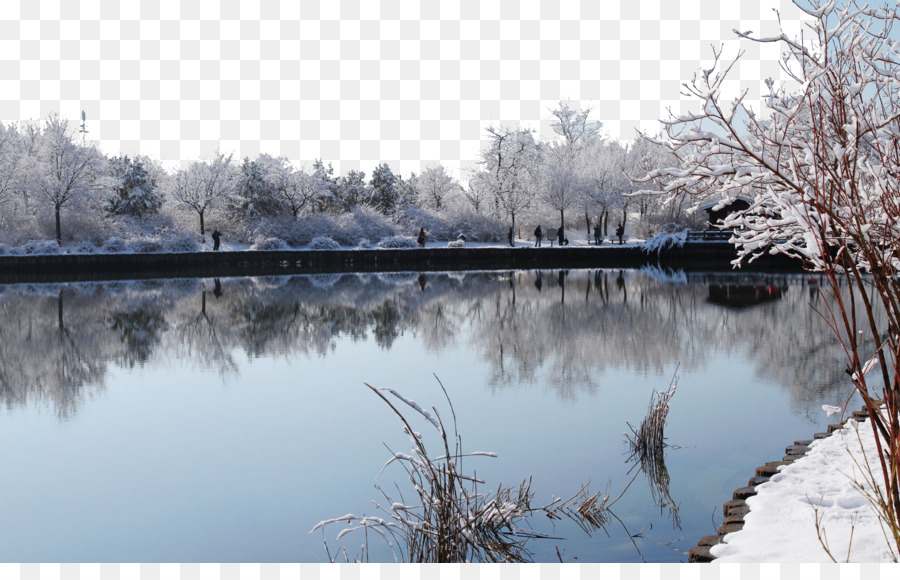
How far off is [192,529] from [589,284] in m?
24.2

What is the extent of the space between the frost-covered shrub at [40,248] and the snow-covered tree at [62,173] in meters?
2.95

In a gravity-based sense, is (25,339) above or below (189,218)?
below

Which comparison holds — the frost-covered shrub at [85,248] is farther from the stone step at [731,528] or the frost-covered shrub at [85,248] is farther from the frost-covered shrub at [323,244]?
the stone step at [731,528]

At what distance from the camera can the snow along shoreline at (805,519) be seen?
4527 mm

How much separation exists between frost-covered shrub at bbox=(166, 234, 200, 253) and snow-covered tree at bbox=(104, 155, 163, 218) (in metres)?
6.56

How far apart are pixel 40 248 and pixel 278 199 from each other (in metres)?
15.6

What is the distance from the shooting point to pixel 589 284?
29.9 meters

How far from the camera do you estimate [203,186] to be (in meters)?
49.4

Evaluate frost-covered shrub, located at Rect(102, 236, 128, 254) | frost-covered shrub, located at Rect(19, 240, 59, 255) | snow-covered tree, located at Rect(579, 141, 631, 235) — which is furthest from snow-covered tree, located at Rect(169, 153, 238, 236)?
snow-covered tree, located at Rect(579, 141, 631, 235)

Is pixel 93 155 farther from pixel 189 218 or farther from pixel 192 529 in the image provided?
pixel 192 529

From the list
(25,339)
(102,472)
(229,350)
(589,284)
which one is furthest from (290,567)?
(589,284)

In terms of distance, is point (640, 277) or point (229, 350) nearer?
point (229, 350)

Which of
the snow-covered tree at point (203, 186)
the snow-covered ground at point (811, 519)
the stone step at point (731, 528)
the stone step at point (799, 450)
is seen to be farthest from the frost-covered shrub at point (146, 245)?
the stone step at point (731, 528)

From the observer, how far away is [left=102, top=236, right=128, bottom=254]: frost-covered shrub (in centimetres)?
4097
